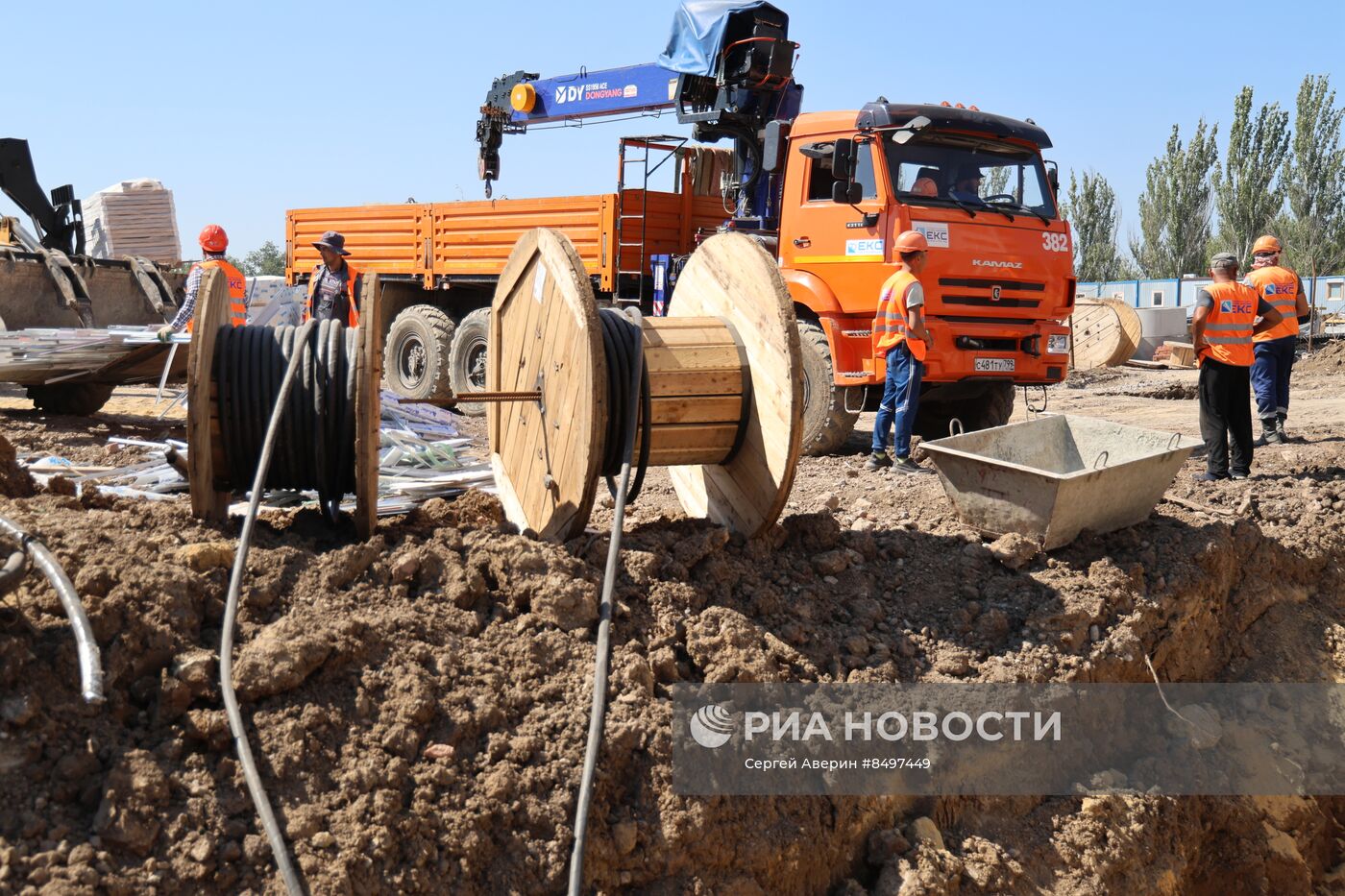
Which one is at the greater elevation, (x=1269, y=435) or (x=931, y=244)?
(x=931, y=244)

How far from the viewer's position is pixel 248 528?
395 cm

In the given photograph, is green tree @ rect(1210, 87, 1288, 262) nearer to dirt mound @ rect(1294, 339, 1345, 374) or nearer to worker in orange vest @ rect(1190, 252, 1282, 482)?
dirt mound @ rect(1294, 339, 1345, 374)

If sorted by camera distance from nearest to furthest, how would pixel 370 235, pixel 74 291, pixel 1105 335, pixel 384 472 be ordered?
pixel 384 472
pixel 370 235
pixel 74 291
pixel 1105 335

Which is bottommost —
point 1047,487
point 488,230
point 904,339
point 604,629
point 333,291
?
point 604,629

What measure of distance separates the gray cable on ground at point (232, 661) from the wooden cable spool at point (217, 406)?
22 centimetres

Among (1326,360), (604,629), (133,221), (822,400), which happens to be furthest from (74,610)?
(1326,360)

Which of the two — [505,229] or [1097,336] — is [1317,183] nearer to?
[1097,336]

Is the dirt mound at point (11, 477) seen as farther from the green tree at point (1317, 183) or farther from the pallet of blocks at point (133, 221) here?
the green tree at point (1317, 183)

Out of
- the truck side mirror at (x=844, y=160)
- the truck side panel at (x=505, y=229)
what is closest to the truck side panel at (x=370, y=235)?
the truck side panel at (x=505, y=229)

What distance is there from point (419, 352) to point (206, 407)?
8602 millimetres

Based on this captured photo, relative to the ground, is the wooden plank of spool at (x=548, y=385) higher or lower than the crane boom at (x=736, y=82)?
lower

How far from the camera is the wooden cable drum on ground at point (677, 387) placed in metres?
4.65

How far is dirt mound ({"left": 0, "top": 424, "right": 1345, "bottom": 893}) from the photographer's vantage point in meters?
3.13

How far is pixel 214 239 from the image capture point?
349 inches
